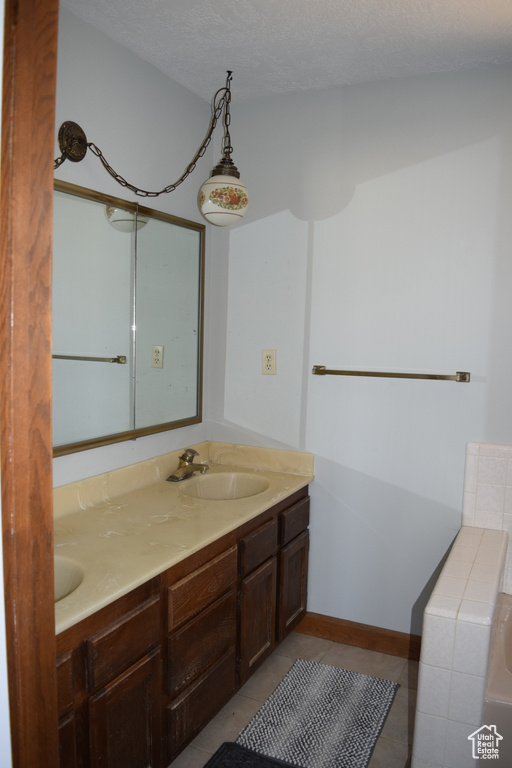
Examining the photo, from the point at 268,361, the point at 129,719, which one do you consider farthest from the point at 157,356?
the point at 129,719

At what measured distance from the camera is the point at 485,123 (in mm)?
2281

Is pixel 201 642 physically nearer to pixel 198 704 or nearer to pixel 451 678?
pixel 198 704

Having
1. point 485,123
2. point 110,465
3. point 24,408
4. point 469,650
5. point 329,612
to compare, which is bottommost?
point 329,612

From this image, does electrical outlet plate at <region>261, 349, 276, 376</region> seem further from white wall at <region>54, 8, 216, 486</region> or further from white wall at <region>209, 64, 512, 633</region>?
white wall at <region>54, 8, 216, 486</region>

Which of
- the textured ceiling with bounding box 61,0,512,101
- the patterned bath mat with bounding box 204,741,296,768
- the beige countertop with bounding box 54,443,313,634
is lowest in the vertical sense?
the patterned bath mat with bounding box 204,741,296,768

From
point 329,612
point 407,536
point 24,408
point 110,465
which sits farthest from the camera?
point 329,612

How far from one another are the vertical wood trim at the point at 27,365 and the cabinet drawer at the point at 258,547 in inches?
46.8

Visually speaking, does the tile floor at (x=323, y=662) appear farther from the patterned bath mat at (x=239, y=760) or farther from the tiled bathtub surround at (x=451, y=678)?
the tiled bathtub surround at (x=451, y=678)

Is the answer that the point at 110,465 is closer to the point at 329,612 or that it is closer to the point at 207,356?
the point at 207,356

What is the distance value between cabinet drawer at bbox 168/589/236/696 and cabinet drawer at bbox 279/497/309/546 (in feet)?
1.36

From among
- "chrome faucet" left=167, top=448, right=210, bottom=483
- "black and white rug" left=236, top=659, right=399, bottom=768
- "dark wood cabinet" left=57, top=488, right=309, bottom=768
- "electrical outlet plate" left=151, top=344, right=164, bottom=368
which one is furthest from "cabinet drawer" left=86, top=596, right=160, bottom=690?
"electrical outlet plate" left=151, top=344, right=164, bottom=368

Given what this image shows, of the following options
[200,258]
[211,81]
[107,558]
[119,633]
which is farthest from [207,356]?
[119,633]

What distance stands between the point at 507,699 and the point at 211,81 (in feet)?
8.06

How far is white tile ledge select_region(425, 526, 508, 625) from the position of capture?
158 cm
